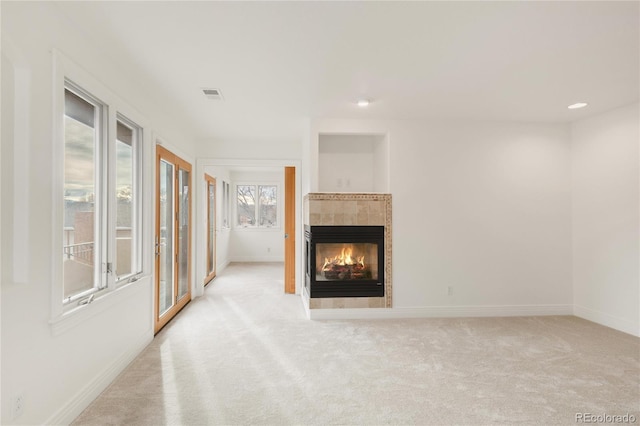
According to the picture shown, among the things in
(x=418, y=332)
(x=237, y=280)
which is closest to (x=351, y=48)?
(x=418, y=332)

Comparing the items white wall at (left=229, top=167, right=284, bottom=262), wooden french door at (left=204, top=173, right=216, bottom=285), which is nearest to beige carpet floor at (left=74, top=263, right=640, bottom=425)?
wooden french door at (left=204, top=173, right=216, bottom=285)

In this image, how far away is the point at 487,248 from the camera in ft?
13.9

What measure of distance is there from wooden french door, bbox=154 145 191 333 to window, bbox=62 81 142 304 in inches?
22.4

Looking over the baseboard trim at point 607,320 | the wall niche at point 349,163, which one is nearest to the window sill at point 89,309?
the wall niche at point 349,163

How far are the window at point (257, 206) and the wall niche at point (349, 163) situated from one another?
4.67 m

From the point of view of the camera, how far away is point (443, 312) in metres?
4.17

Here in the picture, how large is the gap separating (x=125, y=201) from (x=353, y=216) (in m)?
2.37

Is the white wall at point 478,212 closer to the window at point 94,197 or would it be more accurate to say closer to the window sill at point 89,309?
the window at point 94,197

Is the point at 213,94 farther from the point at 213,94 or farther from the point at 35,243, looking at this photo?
the point at 35,243

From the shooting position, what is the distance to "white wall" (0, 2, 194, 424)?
160 cm

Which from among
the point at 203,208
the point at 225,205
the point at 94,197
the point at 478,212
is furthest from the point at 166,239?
the point at 225,205

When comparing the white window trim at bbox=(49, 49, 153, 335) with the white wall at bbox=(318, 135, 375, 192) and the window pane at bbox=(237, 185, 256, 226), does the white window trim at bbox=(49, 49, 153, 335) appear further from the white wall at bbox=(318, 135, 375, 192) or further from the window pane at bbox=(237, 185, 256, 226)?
the window pane at bbox=(237, 185, 256, 226)

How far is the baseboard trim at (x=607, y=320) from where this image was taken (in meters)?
3.54

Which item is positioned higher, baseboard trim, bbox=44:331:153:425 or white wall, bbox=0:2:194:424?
white wall, bbox=0:2:194:424
